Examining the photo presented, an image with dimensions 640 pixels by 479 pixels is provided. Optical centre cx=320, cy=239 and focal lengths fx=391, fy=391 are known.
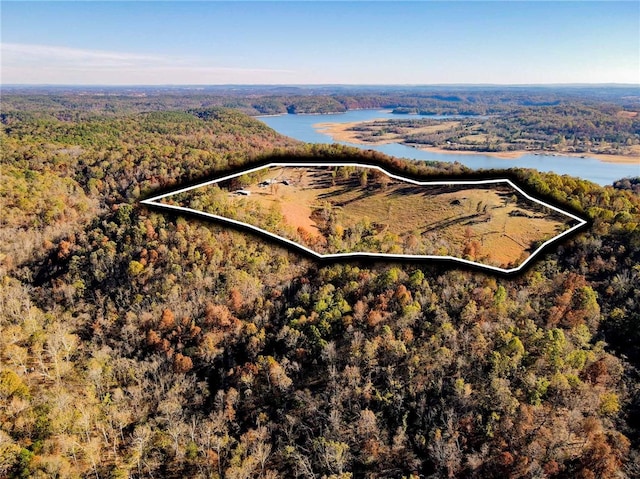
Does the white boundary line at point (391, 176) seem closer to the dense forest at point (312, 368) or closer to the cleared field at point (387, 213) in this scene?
the cleared field at point (387, 213)

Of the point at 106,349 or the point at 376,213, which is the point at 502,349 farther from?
the point at 106,349

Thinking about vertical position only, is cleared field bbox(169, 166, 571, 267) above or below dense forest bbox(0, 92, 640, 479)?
above

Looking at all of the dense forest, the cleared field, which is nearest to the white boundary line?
the cleared field

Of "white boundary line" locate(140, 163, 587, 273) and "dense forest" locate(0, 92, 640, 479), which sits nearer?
"white boundary line" locate(140, 163, 587, 273)

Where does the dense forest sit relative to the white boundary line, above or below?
below

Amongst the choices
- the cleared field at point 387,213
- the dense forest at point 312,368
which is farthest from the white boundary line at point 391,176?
the dense forest at point 312,368

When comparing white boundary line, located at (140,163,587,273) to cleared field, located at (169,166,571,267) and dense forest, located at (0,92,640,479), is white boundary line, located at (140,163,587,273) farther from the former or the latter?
dense forest, located at (0,92,640,479)
